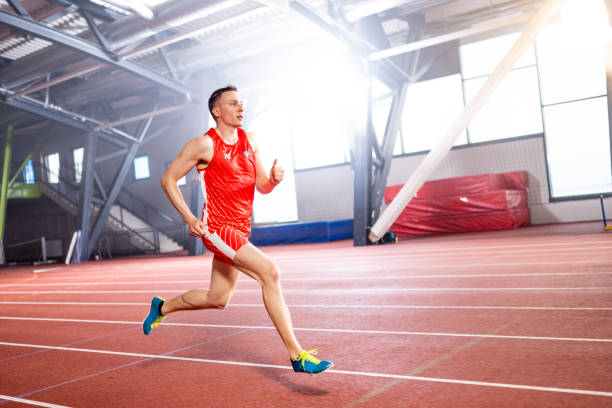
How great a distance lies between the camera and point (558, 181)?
16.4 metres

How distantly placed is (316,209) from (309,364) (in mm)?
17890

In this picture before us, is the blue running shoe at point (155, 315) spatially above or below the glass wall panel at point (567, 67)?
below

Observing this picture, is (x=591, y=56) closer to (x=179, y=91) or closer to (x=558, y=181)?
(x=558, y=181)

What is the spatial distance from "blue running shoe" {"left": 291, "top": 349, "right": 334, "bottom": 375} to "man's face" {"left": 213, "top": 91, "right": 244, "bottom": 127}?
63.5 inches

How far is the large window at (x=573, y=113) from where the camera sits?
15.5m

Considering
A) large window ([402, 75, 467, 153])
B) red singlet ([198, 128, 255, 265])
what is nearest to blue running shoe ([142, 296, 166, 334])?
red singlet ([198, 128, 255, 265])

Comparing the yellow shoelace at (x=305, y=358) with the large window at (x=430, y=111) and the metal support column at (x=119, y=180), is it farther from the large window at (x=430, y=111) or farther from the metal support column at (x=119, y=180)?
the metal support column at (x=119, y=180)

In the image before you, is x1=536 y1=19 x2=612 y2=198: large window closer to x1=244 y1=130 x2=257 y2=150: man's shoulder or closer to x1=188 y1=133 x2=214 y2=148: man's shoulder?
x1=244 y1=130 x2=257 y2=150: man's shoulder

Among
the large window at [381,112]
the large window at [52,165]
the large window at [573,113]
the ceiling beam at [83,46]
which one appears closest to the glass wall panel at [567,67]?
the large window at [573,113]

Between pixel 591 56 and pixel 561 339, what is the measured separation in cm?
1488

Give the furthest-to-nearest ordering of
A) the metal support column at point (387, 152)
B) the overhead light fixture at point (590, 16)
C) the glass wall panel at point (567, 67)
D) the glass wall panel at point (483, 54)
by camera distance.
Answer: the glass wall panel at point (483, 54), the glass wall panel at point (567, 67), the metal support column at point (387, 152), the overhead light fixture at point (590, 16)

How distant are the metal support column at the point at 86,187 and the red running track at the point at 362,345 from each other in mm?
12085

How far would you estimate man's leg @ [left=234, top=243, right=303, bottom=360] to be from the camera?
3.06m

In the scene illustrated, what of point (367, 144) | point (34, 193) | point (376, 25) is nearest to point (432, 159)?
point (367, 144)
